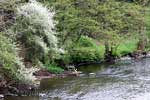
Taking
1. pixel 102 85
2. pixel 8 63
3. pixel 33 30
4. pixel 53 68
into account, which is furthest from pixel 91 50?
pixel 8 63

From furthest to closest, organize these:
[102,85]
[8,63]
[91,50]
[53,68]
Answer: [91,50] → [53,68] → [102,85] → [8,63]

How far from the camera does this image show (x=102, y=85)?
4100 cm

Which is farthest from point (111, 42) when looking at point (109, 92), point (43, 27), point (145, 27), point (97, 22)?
point (109, 92)

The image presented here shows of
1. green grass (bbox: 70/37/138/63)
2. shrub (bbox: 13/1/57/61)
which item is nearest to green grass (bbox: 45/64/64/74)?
shrub (bbox: 13/1/57/61)

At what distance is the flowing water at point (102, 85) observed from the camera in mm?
36094

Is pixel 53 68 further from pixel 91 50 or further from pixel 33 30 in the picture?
pixel 91 50

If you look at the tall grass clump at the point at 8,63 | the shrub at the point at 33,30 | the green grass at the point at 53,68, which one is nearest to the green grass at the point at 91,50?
the green grass at the point at 53,68

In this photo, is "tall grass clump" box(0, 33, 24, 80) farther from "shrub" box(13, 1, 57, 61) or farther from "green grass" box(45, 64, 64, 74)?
"green grass" box(45, 64, 64, 74)

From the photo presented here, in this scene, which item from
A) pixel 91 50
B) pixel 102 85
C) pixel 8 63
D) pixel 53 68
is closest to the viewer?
pixel 8 63

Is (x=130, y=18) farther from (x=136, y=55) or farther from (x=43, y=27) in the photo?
(x=43, y=27)

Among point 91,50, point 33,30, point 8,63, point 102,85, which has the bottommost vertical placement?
point 102,85

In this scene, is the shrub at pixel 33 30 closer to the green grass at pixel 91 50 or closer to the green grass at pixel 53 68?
the green grass at pixel 53 68

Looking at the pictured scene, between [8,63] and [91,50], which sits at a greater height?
[8,63]

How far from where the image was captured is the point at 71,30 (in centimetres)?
5669
